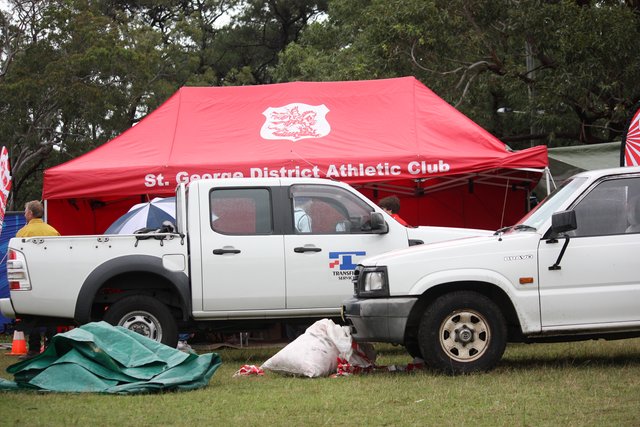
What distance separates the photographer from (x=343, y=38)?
123 feet

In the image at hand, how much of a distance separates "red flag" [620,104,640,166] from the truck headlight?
5.53 meters

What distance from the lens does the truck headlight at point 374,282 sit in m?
9.10

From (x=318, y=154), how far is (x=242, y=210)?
334cm

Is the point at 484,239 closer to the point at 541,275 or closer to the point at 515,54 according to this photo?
the point at 541,275

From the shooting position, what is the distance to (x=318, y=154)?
563 inches

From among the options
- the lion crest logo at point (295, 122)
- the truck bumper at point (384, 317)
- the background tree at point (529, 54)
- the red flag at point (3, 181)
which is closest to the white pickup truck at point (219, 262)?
the red flag at point (3, 181)

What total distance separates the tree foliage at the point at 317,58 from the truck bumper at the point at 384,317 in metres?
10.1

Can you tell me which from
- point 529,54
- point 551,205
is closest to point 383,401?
point 551,205

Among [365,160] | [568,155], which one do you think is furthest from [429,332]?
[568,155]

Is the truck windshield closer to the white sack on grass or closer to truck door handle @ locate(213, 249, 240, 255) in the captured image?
the white sack on grass

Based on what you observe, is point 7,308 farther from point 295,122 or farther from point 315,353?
point 295,122

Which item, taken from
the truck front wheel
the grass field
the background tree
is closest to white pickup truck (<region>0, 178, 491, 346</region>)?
the grass field

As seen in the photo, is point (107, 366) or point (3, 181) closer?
point (107, 366)

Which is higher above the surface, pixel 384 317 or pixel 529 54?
pixel 529 54
